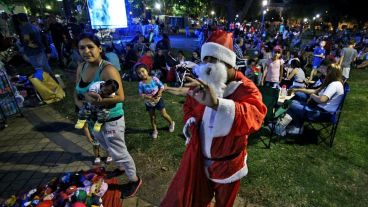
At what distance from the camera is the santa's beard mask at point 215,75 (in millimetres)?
1853

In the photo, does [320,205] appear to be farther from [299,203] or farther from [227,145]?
[227,145]

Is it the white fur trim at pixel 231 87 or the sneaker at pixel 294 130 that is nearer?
the white fur trim at pixel 231 87

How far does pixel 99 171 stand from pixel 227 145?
2491 mm

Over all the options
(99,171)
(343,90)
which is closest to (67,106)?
(99,171)

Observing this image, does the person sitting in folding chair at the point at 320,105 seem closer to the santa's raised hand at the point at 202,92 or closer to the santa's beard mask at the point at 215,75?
the santa's beard mask at the point at 215,75

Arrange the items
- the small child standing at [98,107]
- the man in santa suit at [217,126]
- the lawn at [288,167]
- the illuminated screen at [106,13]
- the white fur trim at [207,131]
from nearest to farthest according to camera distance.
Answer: the man in santa suit at [217,126]
the white fur trim at [207,131]
the small child standing at [98,107]
the lawn at [288,167]
the illuminated screen at [106,13]

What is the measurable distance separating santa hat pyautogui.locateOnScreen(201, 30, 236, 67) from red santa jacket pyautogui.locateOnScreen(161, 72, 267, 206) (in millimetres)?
168

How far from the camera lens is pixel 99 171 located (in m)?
3.80

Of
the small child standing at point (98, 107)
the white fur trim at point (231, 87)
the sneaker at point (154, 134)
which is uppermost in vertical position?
the white fur trim at point (231, 87)

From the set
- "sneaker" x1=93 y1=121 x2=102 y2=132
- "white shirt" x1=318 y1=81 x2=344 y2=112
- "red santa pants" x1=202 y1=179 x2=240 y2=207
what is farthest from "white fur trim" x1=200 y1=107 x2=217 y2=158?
"white shirt" x1=318 y1=81 x2=344 y2=112

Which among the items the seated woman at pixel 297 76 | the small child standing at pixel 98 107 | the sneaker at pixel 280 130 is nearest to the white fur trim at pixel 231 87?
the small child standing at pixel 98 107

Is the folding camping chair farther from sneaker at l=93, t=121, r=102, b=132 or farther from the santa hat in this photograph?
sneaker at l=93, t=121, r=102, b=132

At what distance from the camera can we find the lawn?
359cm

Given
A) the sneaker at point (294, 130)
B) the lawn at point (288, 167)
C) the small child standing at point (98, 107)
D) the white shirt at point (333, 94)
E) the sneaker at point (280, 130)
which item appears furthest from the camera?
the sneaker at point (294, 130)
